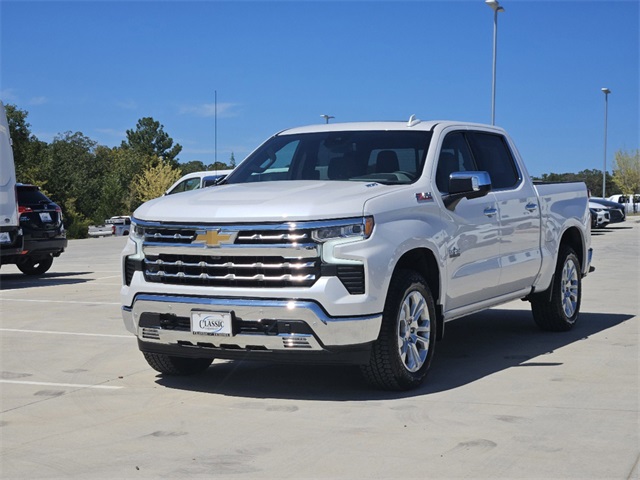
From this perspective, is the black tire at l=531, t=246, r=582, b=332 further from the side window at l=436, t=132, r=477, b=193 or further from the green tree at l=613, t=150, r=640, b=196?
the green tree at l=613, t=150, r=640, b=196

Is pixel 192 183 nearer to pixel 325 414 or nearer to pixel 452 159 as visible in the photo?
pixel 452 159

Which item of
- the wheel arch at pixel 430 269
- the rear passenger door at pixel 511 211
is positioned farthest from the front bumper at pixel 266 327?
the rear passenger door at pixel 511 211

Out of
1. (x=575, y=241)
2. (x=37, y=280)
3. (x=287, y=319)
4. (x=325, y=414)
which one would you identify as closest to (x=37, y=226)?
(x=37, y=280)

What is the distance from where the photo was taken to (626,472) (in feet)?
15.5

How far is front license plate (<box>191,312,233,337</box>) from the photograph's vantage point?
248 inches

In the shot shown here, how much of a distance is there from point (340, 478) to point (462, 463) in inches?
26.2

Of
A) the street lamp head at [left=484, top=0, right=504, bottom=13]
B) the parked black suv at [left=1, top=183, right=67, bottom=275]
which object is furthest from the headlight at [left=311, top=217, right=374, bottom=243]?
the street lamp head at [left=484, top=0, right=504, bottom=13]

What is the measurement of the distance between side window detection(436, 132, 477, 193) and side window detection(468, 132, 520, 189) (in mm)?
165

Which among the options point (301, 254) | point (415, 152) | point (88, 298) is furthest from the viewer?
point (88, 298)

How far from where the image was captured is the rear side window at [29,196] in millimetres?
16702

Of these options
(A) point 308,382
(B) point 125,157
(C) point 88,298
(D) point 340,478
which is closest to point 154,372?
(A) point 308,382

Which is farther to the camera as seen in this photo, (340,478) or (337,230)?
(337,230)

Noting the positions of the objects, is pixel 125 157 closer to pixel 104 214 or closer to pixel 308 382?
pixel 104 214

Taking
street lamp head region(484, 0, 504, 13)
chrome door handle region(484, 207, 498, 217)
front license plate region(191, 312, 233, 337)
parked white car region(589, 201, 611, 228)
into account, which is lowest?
parked white car region(589, 201, 611, 228)
